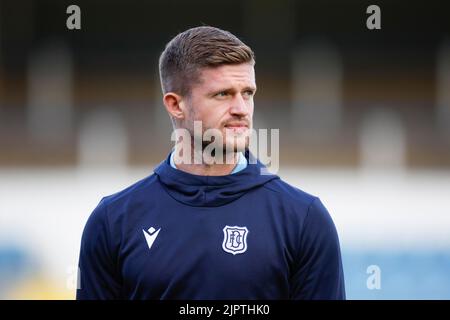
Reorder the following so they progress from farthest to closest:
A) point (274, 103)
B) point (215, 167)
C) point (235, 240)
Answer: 1. point (274, 103)
2. point (215, 167)
3. point (235, 240)

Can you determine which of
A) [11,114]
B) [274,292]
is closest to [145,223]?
[274,292]

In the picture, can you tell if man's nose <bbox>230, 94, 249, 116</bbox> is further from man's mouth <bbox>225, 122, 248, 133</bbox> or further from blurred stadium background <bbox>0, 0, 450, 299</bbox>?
blurred stadium background <bbox>0, 0, 450, 299</bbox>

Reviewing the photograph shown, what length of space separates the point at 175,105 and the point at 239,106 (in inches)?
9.2

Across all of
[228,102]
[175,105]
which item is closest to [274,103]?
[175,105]

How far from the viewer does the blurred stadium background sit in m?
8.73

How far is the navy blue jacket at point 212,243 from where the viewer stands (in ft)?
6.75

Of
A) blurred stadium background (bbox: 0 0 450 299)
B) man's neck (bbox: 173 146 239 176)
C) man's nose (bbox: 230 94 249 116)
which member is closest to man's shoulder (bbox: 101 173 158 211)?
man's neck (bbox: 173 146 239 176)

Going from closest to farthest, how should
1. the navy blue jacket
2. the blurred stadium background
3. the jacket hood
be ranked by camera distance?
the navy blue jacket < the jacket hood < the blurred stadium background

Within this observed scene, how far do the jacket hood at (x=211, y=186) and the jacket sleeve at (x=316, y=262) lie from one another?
0.20 m

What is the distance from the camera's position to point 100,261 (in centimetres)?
218

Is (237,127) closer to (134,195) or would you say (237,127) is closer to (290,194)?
(290,194)

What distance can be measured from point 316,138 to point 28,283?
4535 millimetres

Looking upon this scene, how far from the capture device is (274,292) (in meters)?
2.06

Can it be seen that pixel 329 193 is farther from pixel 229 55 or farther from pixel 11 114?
pixel 229 55
